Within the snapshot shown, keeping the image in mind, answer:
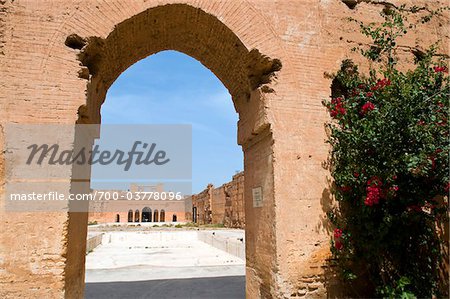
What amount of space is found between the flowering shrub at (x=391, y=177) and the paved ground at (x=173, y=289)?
2532 mm

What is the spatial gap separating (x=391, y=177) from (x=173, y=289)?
14.5 feet

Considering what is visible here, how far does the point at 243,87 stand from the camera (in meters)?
5.15

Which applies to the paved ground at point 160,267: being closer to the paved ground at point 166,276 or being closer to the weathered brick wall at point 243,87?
the paved ground at point 166,276

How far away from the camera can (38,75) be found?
3.87 metres

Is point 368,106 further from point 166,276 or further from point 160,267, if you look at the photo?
point 160,267

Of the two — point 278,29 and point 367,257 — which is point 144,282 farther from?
point 278,29

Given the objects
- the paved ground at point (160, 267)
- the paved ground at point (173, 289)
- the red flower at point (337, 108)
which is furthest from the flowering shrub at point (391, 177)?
the paved ground at point (160, 267)

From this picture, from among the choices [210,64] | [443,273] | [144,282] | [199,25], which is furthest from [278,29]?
[144,282]

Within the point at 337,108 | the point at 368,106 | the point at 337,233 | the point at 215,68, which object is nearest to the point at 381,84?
the point at 368,106

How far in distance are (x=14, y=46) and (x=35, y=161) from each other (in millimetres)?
1263

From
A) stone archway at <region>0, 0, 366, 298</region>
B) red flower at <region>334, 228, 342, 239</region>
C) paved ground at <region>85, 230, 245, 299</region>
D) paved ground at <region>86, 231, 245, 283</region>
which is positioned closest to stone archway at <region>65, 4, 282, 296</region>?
stone archway at <region>0, 0, 366, 298</region>

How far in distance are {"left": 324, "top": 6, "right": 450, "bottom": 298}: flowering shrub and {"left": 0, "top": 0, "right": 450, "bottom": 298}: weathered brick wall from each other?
263 millimetres

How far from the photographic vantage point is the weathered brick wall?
3637mm

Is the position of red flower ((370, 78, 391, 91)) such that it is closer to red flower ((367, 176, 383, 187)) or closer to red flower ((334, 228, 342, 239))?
red flower ((367, 176, 383, 187))
